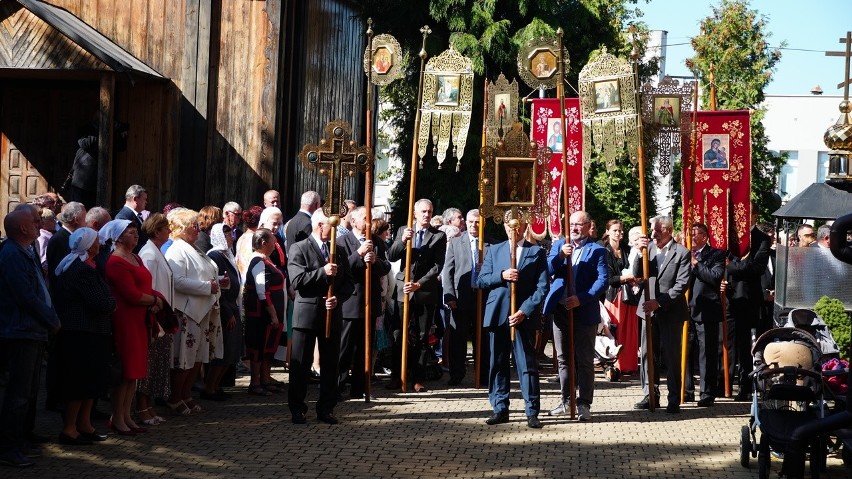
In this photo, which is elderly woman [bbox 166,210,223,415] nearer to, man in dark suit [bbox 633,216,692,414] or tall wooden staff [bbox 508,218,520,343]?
tall wooden staff [bbox 508,218,520,343]

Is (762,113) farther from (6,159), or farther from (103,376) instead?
(103,376)

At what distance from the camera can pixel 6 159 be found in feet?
60.3

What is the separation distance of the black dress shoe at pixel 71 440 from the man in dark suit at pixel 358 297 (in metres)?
3.29

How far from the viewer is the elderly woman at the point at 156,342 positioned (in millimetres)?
10719

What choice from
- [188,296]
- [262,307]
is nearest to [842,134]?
[262,307]

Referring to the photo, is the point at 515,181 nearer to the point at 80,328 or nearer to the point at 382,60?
the point at 382,60

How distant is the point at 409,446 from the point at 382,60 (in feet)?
16.4

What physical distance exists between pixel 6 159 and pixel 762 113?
18.1 meters

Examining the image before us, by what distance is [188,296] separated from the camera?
37.0 ft

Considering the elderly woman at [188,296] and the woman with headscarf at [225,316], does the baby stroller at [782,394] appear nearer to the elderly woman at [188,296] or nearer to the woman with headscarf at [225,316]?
the elderly woman at [188,296]

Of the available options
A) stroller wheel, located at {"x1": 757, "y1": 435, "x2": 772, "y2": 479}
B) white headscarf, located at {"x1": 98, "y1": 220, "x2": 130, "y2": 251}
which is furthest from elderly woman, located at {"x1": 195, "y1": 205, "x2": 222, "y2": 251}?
stroller wheel, located at {"x1": 757, "y1": 435, "x2": 772, "y2": 479}

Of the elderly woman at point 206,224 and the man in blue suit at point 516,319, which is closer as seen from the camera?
the man in blue suit at point 516,319

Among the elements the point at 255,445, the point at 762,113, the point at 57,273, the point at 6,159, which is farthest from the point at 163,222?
the point at 762,113

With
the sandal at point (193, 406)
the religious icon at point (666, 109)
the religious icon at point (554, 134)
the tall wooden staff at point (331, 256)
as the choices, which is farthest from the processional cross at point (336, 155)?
the religious icon at point (554, 134)
